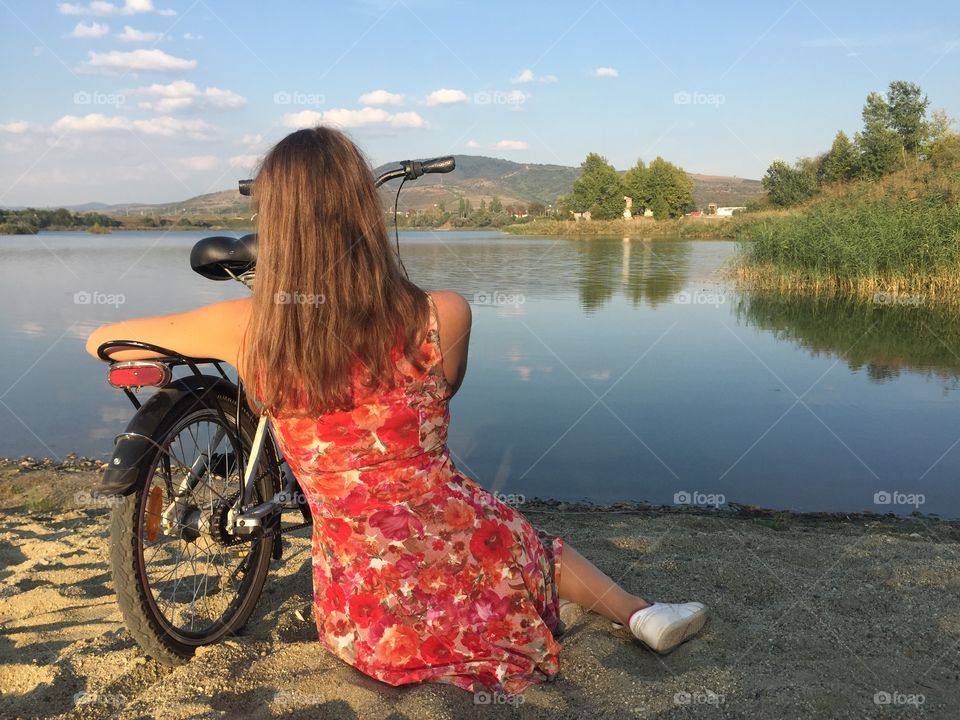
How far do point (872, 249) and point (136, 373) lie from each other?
13.4m

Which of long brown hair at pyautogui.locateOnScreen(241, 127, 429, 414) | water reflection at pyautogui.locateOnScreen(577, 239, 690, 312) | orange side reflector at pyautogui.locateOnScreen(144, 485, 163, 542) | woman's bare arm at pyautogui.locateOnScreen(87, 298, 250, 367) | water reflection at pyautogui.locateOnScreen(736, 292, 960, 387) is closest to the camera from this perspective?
long brown hair at pyautogui.locateOnScreen(241, 127, 429, 414)

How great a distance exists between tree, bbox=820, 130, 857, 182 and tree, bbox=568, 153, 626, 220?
488 inches

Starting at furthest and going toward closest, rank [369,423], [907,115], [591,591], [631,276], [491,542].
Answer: [907,115] < [631,276] < [591,591] < [491,542] < [369,423]

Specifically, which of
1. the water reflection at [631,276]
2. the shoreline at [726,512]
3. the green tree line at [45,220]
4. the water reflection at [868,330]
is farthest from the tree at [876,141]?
the green tree line at [45,220]

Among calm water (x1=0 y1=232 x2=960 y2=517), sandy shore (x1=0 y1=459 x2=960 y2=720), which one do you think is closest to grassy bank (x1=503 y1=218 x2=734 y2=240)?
calm water (x1=0 y1=232 x2=960 y2=517)

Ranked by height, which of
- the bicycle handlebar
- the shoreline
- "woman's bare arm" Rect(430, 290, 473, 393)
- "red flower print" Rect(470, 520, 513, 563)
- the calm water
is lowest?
the shoreline

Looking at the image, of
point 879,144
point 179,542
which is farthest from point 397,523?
point 879,144

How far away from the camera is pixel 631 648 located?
2.43 m

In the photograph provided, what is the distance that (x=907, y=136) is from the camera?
3522 centimetres

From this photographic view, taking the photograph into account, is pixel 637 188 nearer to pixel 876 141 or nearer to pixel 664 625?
pixel 876 141

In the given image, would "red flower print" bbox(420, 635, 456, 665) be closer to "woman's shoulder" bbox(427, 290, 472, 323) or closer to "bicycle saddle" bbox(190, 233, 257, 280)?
"woman's shoulder" bbox(427, 290, 472, 323)

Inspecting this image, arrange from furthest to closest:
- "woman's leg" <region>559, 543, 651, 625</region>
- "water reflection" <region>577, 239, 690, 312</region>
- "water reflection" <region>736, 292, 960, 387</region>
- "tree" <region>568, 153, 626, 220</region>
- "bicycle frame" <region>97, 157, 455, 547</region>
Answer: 1. "tree" <region>568, 153, 626, 220</region>
2. "water reflection" <region>577, 239, 690, 312</region>
3. "water reflection" <region>736, 292, 960, 387</region>
4. "woman's leg" <region>559, 543, 651, 625</region>
5. "bicycle frame" <region>97, 157, 455, 547</region>

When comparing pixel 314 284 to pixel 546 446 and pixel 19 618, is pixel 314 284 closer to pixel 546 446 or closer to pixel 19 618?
pixel 19 618

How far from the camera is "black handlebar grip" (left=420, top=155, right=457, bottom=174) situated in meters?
2.52
